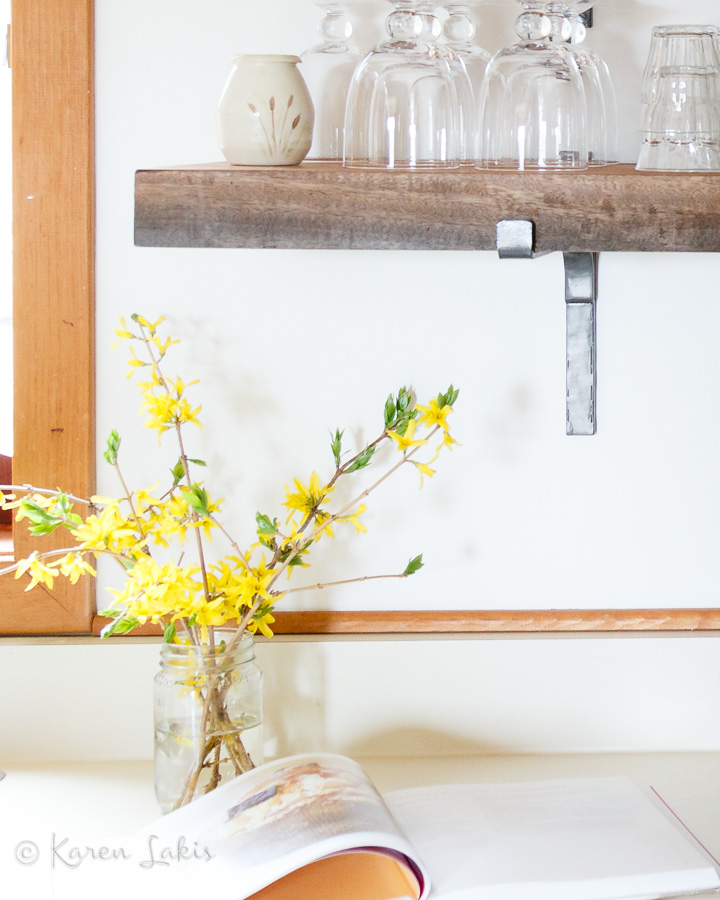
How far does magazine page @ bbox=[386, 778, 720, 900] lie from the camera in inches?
37.0

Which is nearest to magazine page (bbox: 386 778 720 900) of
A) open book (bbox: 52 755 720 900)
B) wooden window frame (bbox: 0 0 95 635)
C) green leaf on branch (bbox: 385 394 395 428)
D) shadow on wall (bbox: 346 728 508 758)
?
open book (bbox: 52 755 720 900)

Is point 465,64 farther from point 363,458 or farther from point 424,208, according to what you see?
point 363,458

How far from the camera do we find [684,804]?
1.15 metres

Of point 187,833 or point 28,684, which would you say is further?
point 28,684

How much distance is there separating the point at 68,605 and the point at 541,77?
2.83 feet

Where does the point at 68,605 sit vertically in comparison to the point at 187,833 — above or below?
above

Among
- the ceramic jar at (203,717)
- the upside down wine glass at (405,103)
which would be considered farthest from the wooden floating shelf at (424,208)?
the ceramic jar at (203,717)

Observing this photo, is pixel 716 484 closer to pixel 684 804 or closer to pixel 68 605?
pixel 684 804

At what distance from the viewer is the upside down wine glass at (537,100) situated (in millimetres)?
1037

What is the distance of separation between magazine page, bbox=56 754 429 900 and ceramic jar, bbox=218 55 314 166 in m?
0.64

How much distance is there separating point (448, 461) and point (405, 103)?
18.6 inches

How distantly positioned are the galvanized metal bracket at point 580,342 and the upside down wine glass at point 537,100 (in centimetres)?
21

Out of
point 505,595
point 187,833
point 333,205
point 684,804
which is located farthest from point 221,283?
point 684,804

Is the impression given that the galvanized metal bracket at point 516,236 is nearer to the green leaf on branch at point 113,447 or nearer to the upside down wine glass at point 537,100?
the upside down wine glass at point 537,100
